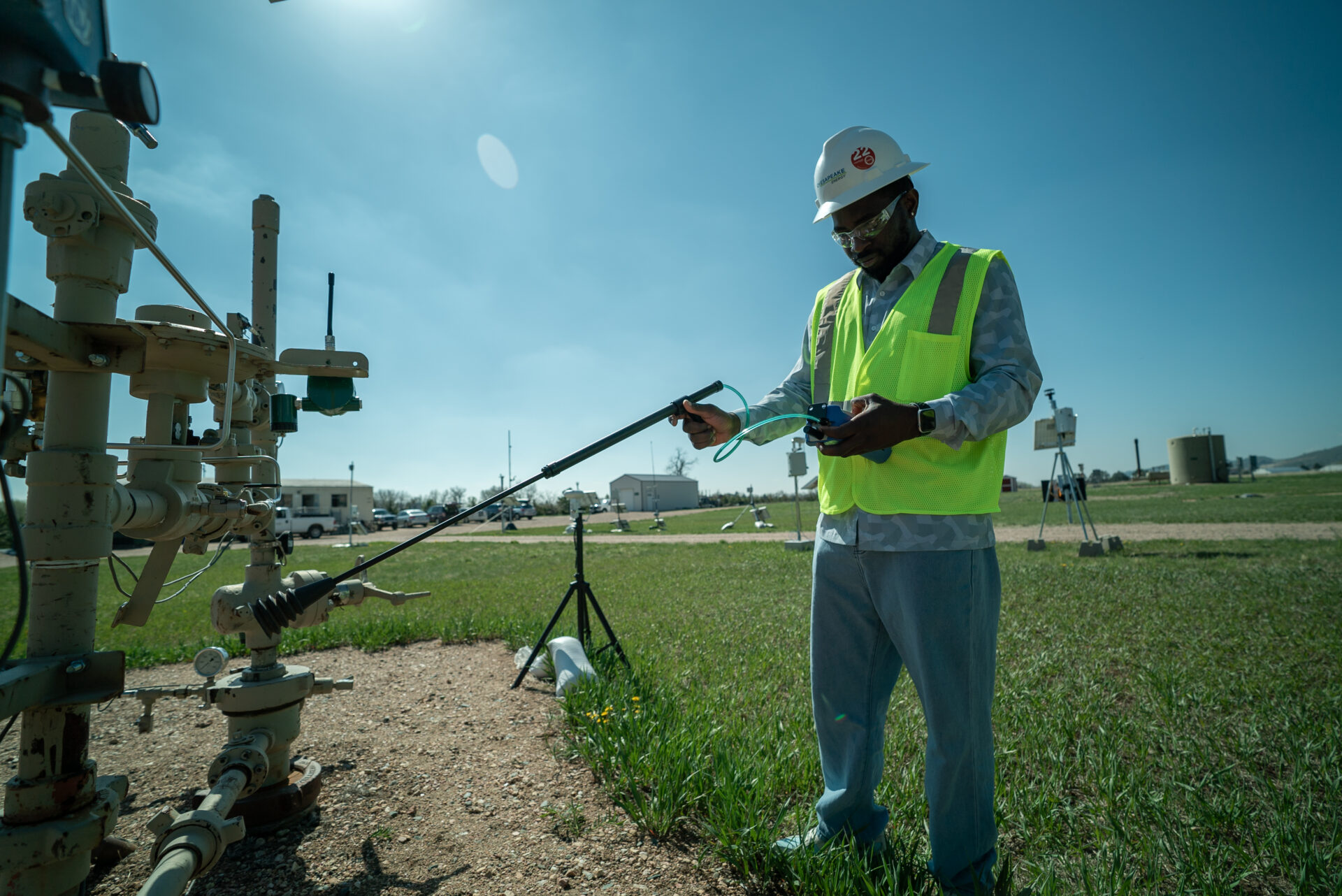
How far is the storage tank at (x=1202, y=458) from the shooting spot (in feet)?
155

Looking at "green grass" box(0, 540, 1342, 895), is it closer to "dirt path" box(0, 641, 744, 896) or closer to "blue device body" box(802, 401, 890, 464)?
"dirt path" box(0, 641, 744, 896)

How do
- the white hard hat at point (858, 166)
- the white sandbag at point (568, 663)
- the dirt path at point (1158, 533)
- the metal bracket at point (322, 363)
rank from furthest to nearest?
the dirt path at point (1158, 533), the white sandbag at point (568, 663), the metal bracket at point (322, 363), the white hard hat at point (858, 166)

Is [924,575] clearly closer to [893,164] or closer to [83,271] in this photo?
[893,164]

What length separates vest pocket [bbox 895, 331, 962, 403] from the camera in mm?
1853

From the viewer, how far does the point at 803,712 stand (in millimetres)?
3348

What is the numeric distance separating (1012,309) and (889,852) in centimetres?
180

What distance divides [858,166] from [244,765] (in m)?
2.97

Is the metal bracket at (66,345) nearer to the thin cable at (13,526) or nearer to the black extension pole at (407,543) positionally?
the thin cable at (13,526)

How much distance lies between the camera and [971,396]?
5.58 feet

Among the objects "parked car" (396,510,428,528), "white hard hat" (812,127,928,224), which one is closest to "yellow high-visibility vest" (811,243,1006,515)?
"white hard hat" (812,127,928,224)

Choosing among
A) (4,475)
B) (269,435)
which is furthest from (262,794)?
(4,475)

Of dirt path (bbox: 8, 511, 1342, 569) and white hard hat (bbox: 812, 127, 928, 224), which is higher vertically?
white hard hat (bbox: 812, 127, 928, 224)

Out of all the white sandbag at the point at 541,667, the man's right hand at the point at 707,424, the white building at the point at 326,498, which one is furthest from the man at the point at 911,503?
the white building at the point at 326,498

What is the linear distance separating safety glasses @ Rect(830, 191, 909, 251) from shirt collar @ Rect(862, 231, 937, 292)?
0.13 metres
